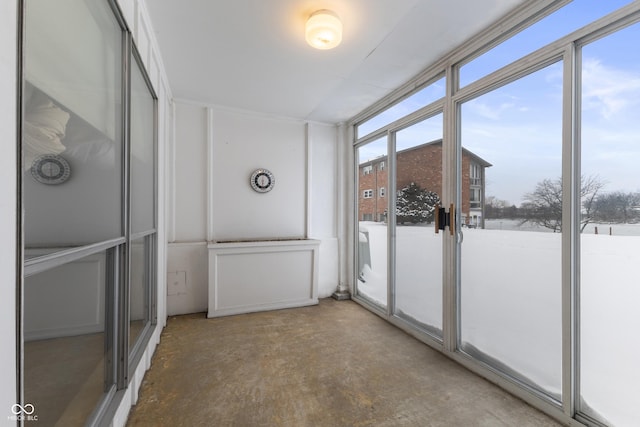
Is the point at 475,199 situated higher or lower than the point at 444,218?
higher

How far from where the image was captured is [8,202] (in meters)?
0.76

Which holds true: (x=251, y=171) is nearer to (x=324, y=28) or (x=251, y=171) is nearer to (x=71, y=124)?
(x=324, y=28)

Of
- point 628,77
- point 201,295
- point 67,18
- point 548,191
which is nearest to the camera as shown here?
point 67,18

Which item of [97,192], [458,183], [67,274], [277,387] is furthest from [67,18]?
[458,183]

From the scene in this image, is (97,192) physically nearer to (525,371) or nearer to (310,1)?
(310,1)

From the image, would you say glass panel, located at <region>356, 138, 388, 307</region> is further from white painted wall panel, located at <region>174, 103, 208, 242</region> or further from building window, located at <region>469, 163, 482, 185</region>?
white painted wall panel, located at <region>174, 103, 208, 242</region>

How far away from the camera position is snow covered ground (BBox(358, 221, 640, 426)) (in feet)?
5.05

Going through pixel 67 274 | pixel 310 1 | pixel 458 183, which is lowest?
pixel 67 274

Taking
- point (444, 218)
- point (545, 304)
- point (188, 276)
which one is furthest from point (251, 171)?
point (545, 304)

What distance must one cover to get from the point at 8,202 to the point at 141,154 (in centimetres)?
155

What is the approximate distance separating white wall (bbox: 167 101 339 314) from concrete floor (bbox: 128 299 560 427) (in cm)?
108

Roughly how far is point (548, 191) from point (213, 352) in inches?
117

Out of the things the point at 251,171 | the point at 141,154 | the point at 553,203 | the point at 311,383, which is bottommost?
the point at 311,383

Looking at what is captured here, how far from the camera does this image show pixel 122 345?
168 centimetres
